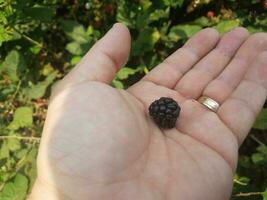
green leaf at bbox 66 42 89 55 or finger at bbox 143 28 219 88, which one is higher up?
finger at bbox 143 28 219 88

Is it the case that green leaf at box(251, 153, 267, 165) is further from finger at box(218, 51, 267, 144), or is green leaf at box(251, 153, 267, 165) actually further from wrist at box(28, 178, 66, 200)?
wrist at box(28, 178, 66, 200)

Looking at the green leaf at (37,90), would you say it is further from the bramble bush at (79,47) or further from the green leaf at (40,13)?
the green leaf at (40,13)

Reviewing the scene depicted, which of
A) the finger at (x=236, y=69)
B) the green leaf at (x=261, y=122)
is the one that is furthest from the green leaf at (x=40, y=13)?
the green leaf at (x=261, y=122)

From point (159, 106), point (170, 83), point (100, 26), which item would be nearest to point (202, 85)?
point (170, 83)

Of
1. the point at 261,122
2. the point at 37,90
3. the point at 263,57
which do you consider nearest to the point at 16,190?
the point at 37,90

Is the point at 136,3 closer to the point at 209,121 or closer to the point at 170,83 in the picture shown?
the point at 170,83

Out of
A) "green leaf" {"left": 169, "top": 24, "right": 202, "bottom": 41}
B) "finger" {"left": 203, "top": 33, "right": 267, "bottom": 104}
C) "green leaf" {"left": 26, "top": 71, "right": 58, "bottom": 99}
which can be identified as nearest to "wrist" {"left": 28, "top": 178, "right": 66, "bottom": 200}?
"finger" {"left": 203, "top": 33, "right": 267, "bottom": 104}
